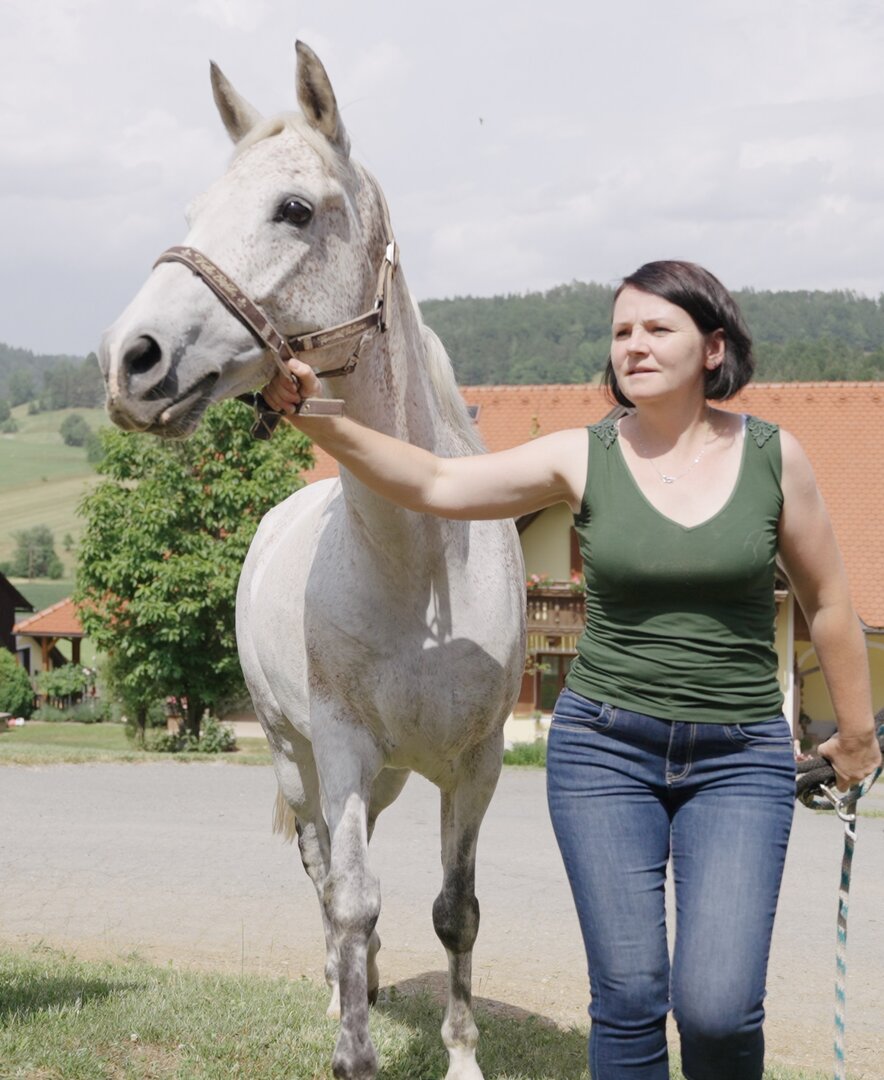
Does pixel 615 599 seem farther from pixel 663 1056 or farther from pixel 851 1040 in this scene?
pixel 851 1040

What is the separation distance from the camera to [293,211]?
121 inches

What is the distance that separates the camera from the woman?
280 centimetres

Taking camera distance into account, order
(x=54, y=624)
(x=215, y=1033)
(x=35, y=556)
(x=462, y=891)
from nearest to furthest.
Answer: (x=462, y=891) < (x=215, y=1033) < (x=54, y=624) < (x=35, y=556)

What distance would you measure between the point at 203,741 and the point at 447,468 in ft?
67.8

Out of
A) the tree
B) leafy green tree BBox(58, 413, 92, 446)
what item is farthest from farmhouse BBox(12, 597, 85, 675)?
leafy green tree BBox(58, 413, 92, 446)

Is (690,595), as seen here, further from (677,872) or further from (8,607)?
(8,607)

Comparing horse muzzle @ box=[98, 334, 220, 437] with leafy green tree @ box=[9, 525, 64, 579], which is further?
leafy green tree @ box=[9, 525, 64, 579]

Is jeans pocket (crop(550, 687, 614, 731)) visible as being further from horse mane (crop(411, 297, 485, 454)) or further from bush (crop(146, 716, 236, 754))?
bush (crop(146, 716, 236, 754))

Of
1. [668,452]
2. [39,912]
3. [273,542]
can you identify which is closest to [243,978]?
[273,542]

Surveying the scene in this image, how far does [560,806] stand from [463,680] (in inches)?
32.0

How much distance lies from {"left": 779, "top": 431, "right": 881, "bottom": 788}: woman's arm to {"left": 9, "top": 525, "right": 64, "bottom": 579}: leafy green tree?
274ft

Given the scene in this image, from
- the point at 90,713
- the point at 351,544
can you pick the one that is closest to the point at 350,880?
the point at 351,544

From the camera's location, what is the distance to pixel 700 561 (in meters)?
2.85

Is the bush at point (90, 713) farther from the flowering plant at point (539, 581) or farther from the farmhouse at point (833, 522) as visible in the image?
the flowering plant at point (539, 581)
